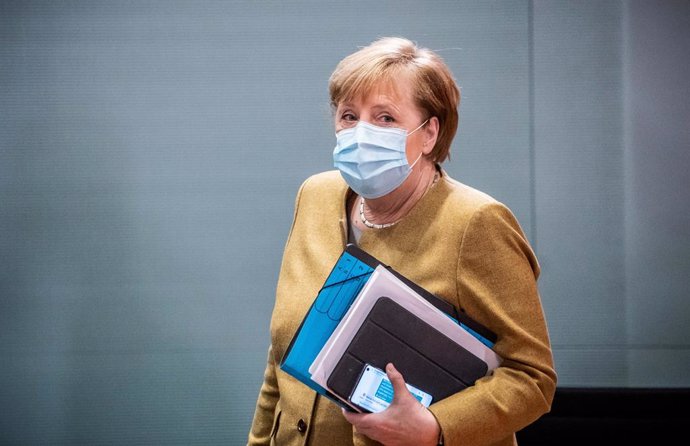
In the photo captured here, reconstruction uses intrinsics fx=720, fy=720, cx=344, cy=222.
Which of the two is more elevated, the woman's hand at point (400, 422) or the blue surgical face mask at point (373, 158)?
the blue surgical face mask at point (373, 158)

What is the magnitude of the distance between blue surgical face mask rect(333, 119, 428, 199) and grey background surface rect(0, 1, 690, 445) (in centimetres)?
138

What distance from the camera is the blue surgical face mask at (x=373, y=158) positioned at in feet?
4.24

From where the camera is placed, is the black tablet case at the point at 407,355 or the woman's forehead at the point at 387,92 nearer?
the black tablet case at the point at 407,355

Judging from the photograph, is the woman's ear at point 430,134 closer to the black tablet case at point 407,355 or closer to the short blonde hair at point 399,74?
the short blonde hair at point 399,74

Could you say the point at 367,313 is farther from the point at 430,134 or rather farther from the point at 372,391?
the point at 430,134

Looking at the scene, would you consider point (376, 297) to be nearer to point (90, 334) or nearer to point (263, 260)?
point (263, 260)

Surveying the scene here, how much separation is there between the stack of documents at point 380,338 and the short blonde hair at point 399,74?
0.31 m

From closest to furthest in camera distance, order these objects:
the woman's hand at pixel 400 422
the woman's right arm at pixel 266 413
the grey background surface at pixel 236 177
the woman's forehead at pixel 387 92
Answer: the woman's hand at pixel 400 422
the woman's forehead at pixel 387 92
the woman's right arm at pixel 266 413
the grey background surface at pixel 236 177

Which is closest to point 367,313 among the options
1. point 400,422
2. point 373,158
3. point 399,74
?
point 400,422

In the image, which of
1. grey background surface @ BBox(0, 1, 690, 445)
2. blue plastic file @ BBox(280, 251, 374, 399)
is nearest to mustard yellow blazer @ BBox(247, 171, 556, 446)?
blue plastic file @ BBox(280, 251, 374, 399)

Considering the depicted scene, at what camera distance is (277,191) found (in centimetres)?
273

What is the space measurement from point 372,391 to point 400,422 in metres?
0.06

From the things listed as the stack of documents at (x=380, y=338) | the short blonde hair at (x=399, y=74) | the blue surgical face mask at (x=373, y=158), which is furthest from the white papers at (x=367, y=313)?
the short blonde hair at (x=399, y=74)

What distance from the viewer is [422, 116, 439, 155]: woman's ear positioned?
4.35 ft
